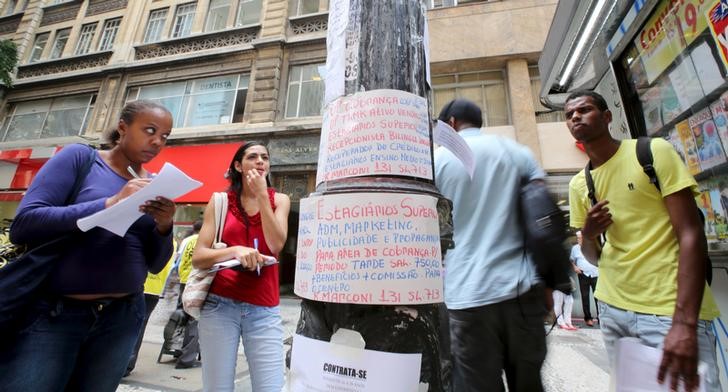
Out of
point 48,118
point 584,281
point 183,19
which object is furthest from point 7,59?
point 584,281

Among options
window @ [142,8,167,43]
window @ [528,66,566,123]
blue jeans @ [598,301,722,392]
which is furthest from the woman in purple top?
window @ [142,8,167,43]

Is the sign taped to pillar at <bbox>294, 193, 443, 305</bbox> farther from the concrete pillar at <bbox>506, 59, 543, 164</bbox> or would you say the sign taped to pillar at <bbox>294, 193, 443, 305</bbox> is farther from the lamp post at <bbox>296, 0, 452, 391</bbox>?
the concrete pillar at <bbox>506, 59, 543, 164</bbox>

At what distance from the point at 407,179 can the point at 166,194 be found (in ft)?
4.07

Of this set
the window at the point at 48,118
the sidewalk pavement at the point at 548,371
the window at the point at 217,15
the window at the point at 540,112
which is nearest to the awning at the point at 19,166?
the window at the point at 48,118

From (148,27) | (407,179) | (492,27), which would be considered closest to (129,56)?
(148,27)

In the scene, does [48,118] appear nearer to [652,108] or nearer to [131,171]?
[131,171]

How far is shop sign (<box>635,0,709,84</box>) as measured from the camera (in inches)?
99.4

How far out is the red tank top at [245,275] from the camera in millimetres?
1875

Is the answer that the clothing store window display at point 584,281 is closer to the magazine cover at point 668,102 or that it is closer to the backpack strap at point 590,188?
the magazine cover at point 668,102

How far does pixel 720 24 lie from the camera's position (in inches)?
88.1

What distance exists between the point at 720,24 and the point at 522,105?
7111 mm

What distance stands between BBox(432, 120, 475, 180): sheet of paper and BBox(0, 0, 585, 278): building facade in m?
8.26

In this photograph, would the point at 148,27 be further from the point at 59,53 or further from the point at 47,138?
the point at 47,138

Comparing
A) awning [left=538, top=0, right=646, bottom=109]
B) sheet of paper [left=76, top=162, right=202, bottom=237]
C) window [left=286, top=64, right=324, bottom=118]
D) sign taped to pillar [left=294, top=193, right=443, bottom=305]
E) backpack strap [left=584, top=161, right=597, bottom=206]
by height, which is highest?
window [left=286, top=64, right=324, bottom=118]
